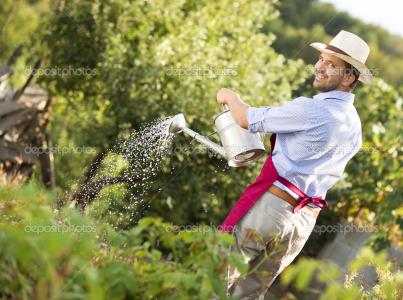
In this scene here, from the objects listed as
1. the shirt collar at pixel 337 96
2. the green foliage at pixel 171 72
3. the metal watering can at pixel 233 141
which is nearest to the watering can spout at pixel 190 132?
the metal watering can at pixel 233 141

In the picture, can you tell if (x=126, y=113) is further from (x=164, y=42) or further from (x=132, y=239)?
(x=132, y=239)

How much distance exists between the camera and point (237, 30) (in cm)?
647

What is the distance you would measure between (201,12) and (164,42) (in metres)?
0.66

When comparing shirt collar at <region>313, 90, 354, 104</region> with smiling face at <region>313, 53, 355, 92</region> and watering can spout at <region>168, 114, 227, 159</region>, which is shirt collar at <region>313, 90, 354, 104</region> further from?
watering can spout at <region>168, 114, 227, 159</region>

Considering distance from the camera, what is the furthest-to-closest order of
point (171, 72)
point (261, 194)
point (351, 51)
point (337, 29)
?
point (337, 29)
point (171, 72)
point (351, 51)
point (261, 194)

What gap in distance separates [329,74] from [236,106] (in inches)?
15.3

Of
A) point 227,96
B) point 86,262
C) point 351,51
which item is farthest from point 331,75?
point 86,262

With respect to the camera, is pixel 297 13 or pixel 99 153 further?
pixel 297 13

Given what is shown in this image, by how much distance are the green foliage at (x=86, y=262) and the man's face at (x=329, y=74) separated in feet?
3.62

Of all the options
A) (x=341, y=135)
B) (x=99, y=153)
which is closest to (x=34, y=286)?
(x=341, y=135)

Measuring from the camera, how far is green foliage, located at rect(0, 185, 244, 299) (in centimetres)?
132

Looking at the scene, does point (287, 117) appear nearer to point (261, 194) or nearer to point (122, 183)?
point (261, 194)

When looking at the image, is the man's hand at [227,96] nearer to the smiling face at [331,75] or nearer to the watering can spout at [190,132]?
the watering can spout at [190,132]

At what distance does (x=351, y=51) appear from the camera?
2.78 m
